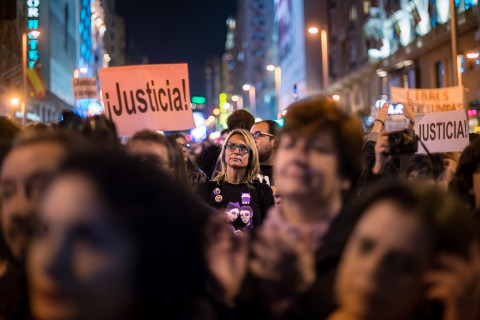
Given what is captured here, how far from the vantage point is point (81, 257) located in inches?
70.3

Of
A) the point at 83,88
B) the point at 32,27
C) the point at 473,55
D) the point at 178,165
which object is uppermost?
the point at 32,27

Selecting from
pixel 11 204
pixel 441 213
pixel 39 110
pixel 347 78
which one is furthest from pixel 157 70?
pixel 39 110

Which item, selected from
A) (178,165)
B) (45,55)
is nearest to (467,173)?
(178,165)

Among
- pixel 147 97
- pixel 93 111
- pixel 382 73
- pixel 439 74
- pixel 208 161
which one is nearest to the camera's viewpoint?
pixel 147 97

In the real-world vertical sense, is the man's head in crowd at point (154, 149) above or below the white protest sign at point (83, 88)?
below

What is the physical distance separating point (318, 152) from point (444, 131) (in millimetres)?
5528

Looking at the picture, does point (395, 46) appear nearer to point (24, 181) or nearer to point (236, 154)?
point (236, 154)

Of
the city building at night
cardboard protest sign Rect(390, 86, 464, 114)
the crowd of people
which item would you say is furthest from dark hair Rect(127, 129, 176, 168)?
the city building at night

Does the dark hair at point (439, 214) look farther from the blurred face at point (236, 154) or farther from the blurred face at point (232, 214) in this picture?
the blurred face at point (236, 154)

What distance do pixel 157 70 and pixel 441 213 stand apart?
16.7 ft

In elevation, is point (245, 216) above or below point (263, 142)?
below

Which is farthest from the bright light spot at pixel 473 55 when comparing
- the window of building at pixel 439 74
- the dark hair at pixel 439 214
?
the dark hair at pixel 439 214

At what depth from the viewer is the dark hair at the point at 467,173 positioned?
3.38 meters

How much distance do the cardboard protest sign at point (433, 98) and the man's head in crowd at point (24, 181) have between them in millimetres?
8947
